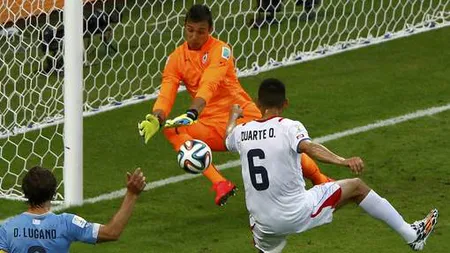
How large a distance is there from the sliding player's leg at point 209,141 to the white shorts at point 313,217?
3.95 ft

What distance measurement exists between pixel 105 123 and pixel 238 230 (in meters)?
3.23

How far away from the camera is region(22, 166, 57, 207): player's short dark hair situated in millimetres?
6656

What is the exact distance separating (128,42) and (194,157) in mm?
4764

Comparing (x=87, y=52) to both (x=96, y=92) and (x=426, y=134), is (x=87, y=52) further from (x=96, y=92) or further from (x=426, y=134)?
(x=426, y=134)

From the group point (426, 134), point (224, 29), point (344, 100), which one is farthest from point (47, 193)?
point (224, 29)

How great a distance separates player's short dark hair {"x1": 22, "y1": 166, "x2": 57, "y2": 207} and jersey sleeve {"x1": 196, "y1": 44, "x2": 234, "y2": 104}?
3160 millimetres

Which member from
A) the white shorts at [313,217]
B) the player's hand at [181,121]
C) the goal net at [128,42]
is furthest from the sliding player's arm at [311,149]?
the goal net at [128,42]

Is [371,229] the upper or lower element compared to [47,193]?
lower

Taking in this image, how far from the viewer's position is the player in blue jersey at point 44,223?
21.9 ft

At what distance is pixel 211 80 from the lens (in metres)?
9.88

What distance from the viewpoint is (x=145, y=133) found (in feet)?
30.5

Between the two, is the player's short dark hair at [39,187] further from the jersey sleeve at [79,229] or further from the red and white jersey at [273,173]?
the red and white jersey at [273,173]

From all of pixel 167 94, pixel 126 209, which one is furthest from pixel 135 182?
pixel 167 94

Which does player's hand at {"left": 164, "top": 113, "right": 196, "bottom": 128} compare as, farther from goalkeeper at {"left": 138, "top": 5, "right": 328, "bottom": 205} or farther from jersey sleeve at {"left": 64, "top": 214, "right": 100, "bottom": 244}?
jersey sleeve at {"left": 64, "top": 214, "right": 100, "bottom": 244}
